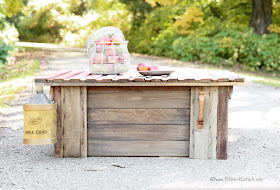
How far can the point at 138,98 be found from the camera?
4.25 meters

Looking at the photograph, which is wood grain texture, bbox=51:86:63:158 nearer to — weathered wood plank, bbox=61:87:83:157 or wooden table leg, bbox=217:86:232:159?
weathered wood plank, bbox=61:87:83:157

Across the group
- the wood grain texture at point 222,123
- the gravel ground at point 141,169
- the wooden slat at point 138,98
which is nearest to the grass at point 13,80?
the gravel ground at point 141,169

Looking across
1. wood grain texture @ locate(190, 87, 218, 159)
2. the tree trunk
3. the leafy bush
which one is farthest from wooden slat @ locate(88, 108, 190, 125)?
the tree trunk

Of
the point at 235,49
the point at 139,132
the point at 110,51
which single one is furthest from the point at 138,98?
the point at 235,49

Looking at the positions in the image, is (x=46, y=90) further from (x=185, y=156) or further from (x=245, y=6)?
(x=245, y=6)

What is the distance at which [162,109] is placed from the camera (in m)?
4.25

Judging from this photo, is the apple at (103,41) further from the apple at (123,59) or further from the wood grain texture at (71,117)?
the wood grain texture at (71,117)

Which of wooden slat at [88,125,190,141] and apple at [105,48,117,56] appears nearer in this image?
wooden slat at [88,125,190,141]

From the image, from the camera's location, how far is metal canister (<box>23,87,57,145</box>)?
399 centimetres

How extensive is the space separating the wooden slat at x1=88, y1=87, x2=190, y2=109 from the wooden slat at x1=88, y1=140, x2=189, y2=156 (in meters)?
0.40

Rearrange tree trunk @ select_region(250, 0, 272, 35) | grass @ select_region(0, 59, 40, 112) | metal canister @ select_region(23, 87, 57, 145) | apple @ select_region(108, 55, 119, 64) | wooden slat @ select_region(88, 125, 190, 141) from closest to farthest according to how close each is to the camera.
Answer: metal canister @ select_region(23, 87, 57, 145), wooden slat @ select_region(88, 125, 190, 141), apple @ select_region(108, 55, 119, 64), grass @ select_region(0, 59, 40, 112), tree trunk @ select_region(250, 0, 272, 35)

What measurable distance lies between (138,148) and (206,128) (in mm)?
748

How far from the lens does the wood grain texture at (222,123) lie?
4.16 meters

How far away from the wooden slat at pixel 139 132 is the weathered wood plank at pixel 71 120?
149 millimetres
